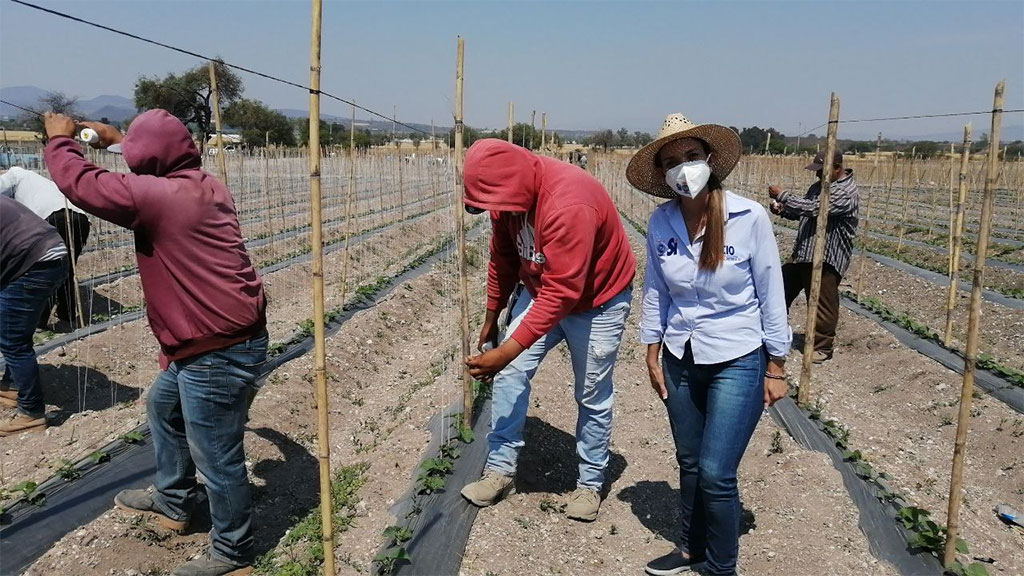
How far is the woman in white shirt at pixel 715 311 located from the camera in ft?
7.08

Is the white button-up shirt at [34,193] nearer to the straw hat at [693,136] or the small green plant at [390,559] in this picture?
the small green plant at [390,559]

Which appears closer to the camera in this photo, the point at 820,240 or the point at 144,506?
the point at 144,506

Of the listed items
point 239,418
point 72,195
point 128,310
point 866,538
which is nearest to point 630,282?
point 866,538

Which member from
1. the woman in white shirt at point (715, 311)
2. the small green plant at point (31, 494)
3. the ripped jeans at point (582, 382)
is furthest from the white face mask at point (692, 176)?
the small green plant at point (31, 494)

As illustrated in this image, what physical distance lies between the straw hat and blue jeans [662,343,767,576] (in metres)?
0.63

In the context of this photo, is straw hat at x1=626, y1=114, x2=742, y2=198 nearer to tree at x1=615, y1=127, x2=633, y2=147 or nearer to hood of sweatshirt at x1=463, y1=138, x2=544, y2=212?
hood of sweatshirt at x1=463, y1=138, x2=544, y2=212

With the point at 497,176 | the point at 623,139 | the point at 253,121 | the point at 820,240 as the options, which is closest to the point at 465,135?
the point at 820,240

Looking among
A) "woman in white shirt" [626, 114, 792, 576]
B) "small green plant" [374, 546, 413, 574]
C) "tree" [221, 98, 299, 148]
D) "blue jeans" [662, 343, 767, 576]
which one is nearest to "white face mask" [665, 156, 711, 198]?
"woman in white shirt" [626, 114, 792, 576]

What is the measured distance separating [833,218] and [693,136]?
346cm

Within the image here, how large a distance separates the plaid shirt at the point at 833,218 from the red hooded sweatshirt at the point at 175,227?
4.01 metres

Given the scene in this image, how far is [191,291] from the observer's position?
227 cm

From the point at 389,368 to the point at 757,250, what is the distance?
3.96 meters

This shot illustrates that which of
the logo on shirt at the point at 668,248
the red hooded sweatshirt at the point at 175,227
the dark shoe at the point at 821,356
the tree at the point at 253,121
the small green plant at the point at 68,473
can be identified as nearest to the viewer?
the red hooded sweatshirt at the point at 175,227

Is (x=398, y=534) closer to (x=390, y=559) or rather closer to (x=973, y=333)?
(x=390, y=559)
